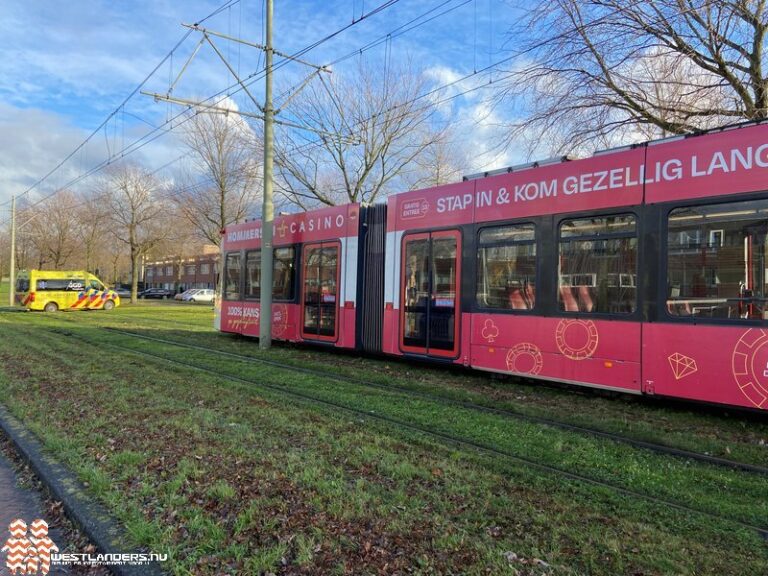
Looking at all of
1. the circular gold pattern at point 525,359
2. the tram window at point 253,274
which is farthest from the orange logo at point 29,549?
the tram window at point 253,274

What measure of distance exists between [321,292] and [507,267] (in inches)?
202

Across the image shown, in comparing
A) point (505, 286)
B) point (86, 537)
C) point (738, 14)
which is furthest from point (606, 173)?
point (86, 537)

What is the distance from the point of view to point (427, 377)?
964 centimetres

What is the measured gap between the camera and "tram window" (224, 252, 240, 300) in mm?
15461

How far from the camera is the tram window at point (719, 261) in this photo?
595 cm

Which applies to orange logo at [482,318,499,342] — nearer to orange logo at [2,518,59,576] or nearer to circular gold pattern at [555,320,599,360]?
circular gold pattern at [555,320,599,360]

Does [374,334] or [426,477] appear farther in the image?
[374,334]

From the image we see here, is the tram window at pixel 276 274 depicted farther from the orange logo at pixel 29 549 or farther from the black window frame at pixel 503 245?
the orange logo at pixel 29 549

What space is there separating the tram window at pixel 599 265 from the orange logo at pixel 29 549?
6.44 m

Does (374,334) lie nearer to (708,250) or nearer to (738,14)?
(708,250)

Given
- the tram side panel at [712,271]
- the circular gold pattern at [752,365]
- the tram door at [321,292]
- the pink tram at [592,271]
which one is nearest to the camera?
the circular gold pattern at [752,365]

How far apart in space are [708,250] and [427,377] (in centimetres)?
493

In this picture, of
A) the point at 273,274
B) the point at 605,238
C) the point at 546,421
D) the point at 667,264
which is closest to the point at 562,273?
the point at 605,238

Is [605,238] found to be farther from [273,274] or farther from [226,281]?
[226,281]
